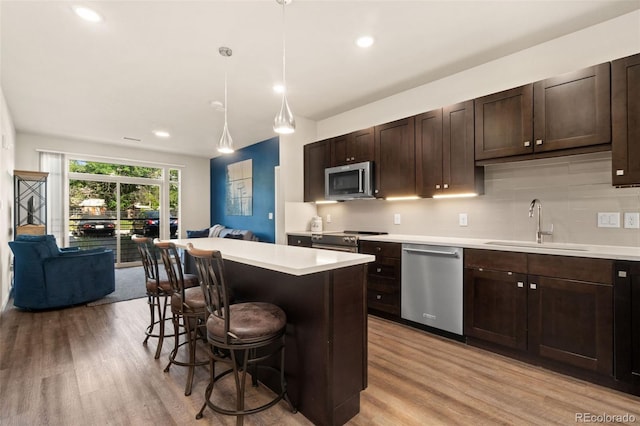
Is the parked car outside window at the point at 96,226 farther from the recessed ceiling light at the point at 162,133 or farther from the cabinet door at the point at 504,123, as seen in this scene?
the cabinet door at the point at 504,123

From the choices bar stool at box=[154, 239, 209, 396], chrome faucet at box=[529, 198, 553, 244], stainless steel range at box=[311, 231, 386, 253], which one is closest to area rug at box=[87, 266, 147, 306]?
bar stool at box=[154, 239, 209, 396]

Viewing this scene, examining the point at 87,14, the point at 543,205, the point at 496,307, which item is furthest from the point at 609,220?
the point at 87,14

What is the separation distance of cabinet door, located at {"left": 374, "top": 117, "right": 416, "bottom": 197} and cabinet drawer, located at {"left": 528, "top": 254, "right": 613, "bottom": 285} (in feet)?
4.69

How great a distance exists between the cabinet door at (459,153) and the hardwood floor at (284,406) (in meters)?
1.54

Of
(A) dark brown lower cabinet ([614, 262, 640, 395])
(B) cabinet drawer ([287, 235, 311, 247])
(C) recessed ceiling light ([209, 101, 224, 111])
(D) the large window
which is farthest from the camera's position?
(D) the large window

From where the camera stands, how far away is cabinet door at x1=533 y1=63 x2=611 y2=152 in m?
2.24

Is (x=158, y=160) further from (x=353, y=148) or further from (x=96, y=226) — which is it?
(x=353, y=148)

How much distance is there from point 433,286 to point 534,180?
137 cm

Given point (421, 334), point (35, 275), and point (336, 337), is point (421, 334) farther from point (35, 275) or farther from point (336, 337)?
point (35, 275)

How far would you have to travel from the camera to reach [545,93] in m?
2.51

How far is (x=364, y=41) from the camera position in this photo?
270cm

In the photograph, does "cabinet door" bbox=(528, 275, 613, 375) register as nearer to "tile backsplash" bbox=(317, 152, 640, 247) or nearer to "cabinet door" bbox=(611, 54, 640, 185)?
"tile backsplash" bbox=(317, 152, 640, 247)

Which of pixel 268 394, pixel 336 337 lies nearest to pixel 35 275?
pixel 268 394

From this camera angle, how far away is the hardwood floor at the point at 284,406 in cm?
178
